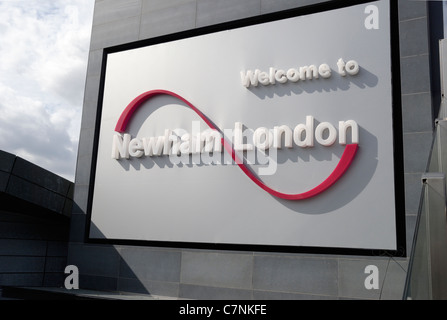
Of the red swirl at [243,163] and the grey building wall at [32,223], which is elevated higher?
the red swirl at [243,163]

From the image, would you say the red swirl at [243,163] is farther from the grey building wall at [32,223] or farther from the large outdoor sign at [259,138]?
the grey building wall at [32,223]

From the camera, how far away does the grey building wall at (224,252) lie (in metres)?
6.00

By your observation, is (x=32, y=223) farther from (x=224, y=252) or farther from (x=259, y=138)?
(x=259, y=138)

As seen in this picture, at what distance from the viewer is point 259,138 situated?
698 cm

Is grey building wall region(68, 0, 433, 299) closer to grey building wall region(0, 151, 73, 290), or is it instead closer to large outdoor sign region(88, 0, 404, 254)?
large outdoor sign region(88, 0, 404, 254)

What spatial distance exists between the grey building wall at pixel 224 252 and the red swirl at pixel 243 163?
2.47ft

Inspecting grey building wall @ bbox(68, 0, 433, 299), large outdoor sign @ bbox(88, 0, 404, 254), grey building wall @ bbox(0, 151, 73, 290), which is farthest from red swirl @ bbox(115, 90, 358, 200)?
grey building wall @ bbox(0, 151, 73, 290)

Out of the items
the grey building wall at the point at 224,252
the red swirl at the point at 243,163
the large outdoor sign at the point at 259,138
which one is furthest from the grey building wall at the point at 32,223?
the red swirl at the point at 243,163

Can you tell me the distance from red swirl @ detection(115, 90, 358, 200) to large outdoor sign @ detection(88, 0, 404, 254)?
0.06 feet

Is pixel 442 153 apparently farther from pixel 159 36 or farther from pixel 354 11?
pixel 159 36

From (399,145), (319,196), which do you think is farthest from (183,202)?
(399,145)
